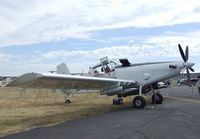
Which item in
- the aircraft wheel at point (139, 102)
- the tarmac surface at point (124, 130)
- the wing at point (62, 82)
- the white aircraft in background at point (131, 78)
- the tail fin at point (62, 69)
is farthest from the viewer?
the tail fin at point (62, 69)

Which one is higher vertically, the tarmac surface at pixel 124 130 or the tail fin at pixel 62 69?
the tail fin at pixel 62 69

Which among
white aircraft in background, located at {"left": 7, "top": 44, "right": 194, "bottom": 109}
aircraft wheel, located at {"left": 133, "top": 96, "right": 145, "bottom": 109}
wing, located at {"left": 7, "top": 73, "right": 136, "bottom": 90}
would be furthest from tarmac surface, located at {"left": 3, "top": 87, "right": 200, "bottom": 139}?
white aircraft in background, located at {"left": 7, "top": 44, "right": 194, "bottom": 109}

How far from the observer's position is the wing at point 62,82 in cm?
1362

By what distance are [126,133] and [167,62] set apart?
34.0 ft

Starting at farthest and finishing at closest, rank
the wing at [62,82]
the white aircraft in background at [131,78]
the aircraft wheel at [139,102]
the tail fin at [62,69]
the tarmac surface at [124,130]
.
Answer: the tail fin at [62,69] < the white aircraft in background at [131,78] < the aircraft wheel at [139,102] < the wing at [62,82] < the tarmac surface at [124,130]

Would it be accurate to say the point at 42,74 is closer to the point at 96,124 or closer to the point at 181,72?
the point at 96,124

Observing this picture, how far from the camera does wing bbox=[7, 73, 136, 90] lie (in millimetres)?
13617

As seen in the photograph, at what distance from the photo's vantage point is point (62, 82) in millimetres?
17453

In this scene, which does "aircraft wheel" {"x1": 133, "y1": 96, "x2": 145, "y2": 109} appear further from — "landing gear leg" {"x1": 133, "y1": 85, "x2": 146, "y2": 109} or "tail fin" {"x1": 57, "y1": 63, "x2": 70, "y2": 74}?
"tail fin" {"x1": 57, "y1": 63, "x2": 70, "y2": 74}

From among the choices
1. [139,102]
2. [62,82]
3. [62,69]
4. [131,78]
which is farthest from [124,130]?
[62,69]

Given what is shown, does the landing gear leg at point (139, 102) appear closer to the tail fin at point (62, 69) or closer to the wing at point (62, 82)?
the wing at point (62, 82)

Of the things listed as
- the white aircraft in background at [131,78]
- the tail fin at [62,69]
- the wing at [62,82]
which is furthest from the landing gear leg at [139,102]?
the tail fin at [62,69]

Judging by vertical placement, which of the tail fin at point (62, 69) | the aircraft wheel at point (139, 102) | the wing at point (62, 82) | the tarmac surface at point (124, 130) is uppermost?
the tail fin at point (62, 69)

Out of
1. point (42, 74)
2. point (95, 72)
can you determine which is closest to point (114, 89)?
point (95, 72)
